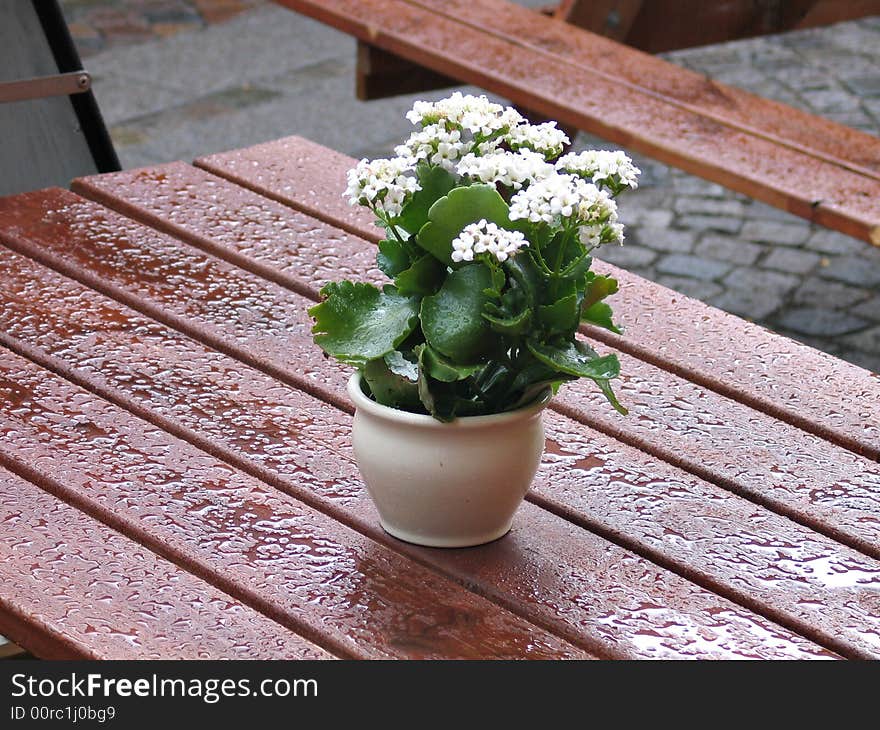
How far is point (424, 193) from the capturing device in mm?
1336

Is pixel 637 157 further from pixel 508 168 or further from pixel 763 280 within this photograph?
pixel 508 168

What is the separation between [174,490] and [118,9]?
5181 millimetres

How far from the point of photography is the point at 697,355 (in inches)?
73.2

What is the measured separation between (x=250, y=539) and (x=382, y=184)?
0.37m

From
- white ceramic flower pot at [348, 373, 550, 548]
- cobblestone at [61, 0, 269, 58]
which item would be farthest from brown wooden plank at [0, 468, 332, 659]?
cobblestone at [61, 0, 269, 58]

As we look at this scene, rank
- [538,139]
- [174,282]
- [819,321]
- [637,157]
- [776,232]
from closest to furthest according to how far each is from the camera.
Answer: [538,139] → [174,282] → [819,321] → [776,232] → [637,157]

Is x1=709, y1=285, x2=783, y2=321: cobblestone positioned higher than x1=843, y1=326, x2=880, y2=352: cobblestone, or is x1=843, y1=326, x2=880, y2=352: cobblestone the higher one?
x1=709, y1=285, x2=783, y2=321: cobblestone

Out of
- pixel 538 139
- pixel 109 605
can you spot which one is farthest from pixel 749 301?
pixel 109 605

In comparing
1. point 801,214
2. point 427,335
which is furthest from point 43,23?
point 427,335

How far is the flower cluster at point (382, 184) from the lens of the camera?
130 cm

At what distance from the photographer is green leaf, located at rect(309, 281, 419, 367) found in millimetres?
1322

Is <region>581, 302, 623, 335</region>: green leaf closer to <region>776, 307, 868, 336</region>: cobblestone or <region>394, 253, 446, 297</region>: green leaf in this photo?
<region>394, 253, 446, 297</region>: green leaf

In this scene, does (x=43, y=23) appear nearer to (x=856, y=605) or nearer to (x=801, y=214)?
(x=801, y=214)

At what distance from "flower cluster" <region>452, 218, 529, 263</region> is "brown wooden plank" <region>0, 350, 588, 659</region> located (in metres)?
0.32
